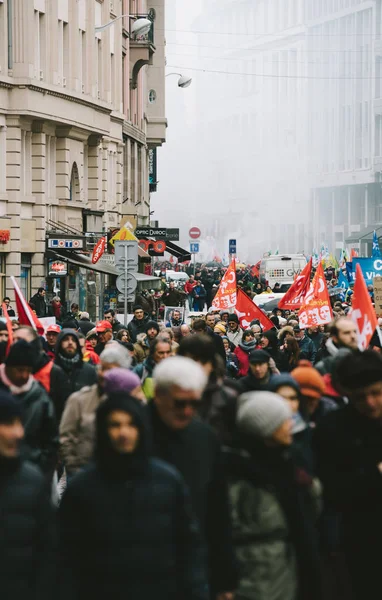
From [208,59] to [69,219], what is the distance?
100582 millimetres

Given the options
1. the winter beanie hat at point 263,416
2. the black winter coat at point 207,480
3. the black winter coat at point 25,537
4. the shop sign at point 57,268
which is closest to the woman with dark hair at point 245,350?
the black winter coat at point 207,480

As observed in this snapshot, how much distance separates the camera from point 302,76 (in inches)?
5733

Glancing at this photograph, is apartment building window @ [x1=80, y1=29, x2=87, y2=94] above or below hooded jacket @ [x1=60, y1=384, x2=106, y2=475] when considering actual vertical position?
above

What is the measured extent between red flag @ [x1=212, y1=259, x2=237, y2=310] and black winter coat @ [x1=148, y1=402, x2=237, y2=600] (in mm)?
20820

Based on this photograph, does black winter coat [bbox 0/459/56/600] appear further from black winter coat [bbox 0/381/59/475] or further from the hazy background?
the hazy background

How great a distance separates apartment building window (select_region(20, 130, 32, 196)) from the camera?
38219 millimetres

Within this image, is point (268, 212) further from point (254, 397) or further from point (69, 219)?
point (254, 397)

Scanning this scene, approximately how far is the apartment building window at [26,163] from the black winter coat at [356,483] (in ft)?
103

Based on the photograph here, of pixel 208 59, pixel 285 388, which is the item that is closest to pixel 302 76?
pixel 208 59

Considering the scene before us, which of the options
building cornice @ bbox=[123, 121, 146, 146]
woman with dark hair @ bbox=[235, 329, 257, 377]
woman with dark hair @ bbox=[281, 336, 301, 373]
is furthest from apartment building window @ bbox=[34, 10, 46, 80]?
woman with dark hair @ bbox=[281, 336, 301, 373]

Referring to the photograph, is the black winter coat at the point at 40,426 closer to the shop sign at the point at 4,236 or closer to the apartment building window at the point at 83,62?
the shop sign at the point at 4,236

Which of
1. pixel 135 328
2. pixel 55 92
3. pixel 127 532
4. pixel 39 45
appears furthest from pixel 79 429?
pixel 55 92

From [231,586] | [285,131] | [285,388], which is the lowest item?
[231,586]

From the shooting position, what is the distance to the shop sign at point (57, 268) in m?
38.8
